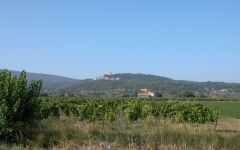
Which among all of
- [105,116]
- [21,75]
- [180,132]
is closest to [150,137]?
[180,132]

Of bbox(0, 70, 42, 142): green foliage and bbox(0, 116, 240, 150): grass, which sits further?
bbox(0, 70, 42, 142): green foliage

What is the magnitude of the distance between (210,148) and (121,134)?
3.61 metres

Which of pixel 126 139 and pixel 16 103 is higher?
pixel 16 103

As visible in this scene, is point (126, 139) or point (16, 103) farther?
point (16, 103)

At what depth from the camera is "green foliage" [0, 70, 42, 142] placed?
1338cm

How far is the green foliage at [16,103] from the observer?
13375 mm

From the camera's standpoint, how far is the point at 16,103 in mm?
13609

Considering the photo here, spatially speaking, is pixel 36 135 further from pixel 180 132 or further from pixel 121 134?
pixel 180 132

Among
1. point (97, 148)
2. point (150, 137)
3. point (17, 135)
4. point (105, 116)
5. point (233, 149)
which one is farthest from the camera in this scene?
point (105, 116)

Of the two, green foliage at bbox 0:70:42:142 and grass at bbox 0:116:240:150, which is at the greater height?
green foliage at bbox 0:70:42:142

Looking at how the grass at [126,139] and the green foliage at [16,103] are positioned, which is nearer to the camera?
the grass at [126,139]

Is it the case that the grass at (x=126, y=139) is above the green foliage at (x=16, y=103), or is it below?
below

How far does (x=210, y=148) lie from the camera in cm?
1100

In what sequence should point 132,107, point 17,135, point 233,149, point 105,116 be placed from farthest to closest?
point 132,107 → point 105,116 → point 17,135 → point 233,149
